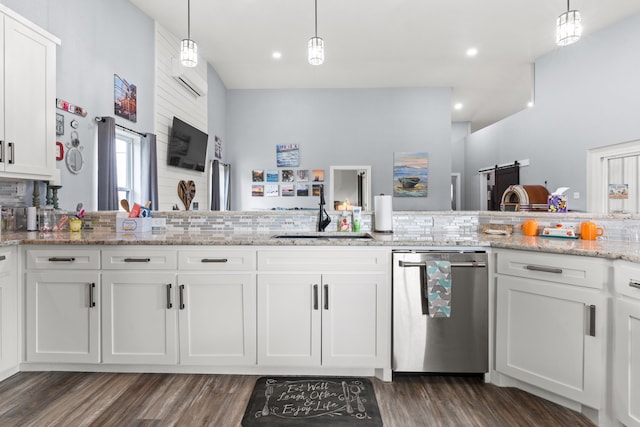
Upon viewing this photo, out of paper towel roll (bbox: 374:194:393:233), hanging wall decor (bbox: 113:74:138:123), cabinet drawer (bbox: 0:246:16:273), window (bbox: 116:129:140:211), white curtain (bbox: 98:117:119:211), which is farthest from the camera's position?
window (bbox: 116:129:140:211)

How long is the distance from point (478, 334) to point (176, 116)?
13.5 feet

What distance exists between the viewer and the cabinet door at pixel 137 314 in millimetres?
2020

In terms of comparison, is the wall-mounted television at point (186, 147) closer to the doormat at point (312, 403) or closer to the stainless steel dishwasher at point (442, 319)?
the doormat at point (312, 403)

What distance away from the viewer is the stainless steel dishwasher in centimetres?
199

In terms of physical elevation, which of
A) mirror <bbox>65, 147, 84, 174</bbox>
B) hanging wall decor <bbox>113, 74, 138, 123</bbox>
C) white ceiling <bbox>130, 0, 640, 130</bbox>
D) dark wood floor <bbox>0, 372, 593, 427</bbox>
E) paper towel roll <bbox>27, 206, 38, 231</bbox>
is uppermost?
white ceiling <bbox>130, 0, 640, 130</bbox>

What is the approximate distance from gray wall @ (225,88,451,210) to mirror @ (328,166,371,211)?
0.37ft

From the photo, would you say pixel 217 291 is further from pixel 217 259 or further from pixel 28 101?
pixel 28 101

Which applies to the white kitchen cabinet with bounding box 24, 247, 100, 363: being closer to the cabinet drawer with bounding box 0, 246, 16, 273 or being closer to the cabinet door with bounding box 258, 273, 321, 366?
the cabinet drawer with bounding box 0, 246, 16, 273

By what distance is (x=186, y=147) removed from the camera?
4480mm

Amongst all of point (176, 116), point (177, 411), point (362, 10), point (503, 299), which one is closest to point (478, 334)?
point (503, 299)

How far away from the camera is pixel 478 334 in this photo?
6.57 feet

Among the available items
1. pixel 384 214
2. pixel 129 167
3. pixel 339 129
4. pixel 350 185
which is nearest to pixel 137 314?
pixel 384 214

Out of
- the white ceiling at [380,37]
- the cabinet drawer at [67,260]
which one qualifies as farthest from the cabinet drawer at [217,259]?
the white ceiling at [380,37]

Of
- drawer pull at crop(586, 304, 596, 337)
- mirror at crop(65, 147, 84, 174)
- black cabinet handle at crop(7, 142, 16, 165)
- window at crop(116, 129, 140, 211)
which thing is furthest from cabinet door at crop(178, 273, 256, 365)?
window at crop(116, 129, 140, 211)
